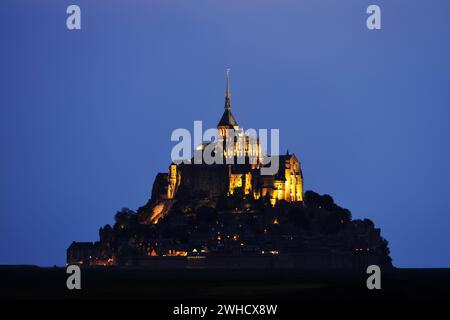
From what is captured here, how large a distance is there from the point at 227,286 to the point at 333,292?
2479 centimetres

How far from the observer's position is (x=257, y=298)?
437ft

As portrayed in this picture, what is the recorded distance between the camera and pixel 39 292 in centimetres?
14838

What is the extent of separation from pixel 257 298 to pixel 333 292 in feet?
46.5

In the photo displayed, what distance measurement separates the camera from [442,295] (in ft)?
450
